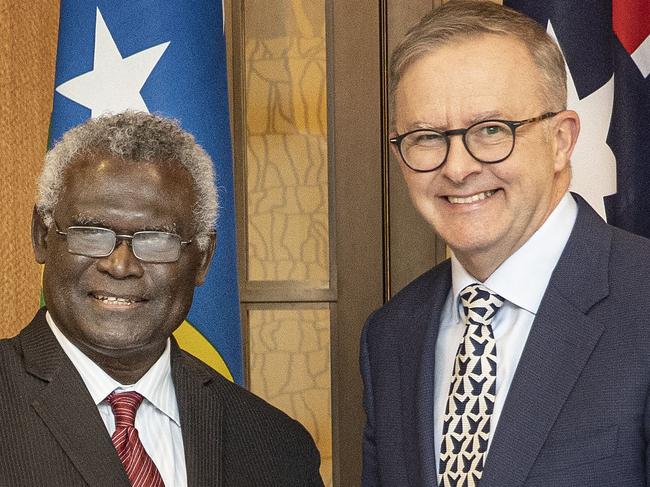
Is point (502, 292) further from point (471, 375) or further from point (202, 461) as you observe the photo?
point (202, 461)

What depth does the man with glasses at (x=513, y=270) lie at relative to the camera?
1.85 meters

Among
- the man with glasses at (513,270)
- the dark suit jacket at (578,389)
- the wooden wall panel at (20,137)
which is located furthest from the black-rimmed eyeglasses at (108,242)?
the wooden wall panel at (20,137)

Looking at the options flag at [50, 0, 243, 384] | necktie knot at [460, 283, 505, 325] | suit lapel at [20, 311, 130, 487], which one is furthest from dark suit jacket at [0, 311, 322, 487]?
flag at [50, 0, 243, 384]

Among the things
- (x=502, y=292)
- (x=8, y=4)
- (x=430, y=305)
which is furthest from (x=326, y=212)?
(x=502, y=292)

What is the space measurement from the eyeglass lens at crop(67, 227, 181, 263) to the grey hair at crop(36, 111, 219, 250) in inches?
3.7

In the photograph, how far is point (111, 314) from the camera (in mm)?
1914

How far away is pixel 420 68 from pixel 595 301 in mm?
569

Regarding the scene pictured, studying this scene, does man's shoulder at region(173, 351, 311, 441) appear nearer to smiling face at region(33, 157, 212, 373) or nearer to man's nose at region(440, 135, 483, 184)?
smiling face at region(33, 157, 212, 373)

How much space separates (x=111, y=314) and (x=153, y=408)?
9.7 inches

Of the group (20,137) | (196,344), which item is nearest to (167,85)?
(196,344)

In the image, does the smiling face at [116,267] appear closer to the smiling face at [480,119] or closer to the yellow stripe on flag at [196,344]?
the smiling face at [480,119]

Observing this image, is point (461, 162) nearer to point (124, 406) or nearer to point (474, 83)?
point (474, 83)

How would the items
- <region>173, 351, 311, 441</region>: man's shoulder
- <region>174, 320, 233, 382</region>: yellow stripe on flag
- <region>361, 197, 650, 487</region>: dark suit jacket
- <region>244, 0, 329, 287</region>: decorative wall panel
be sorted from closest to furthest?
<region>361, 197, 650, 487</region>: dark suit jacket < <region>173, 351, 311, 441</region>: man's shoulder < <region>174, 320, 233, 382</region>: yellow stripe on flag < <region>244, 0, 329, 287</region>: decorative wall panel

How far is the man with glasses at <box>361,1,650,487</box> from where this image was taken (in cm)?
185
